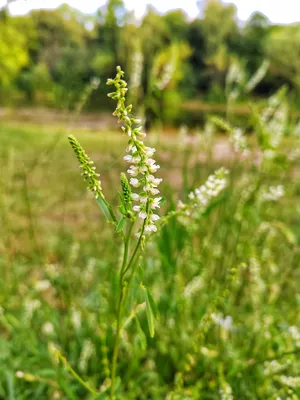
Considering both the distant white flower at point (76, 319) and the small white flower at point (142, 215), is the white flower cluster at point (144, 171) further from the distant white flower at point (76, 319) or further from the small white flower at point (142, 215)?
the distant white flower at point (76, 319)

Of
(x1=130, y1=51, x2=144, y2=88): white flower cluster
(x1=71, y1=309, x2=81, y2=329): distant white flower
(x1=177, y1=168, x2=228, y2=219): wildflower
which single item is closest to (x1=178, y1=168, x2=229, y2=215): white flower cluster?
(x1=177, y1=168, x2=228, y2=219): wildflower

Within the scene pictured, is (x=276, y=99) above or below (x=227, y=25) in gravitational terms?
below

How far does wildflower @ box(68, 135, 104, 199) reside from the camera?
578 mm

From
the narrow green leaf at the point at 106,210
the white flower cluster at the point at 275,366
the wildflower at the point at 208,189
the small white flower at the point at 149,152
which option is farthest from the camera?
the white flower cluster at the point at 275,366

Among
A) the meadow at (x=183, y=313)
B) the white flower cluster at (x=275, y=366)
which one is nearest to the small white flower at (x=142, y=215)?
the meadow at (x=183, y=313)

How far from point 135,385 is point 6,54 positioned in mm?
7082

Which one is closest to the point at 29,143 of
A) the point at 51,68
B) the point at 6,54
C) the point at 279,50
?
the point at 6,54

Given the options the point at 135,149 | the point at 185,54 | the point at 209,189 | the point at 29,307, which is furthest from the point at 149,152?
the point at 185,54

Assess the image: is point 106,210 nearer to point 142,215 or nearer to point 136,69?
point 142,215

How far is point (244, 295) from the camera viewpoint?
7.37 feet

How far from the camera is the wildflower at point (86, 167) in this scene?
1.90ft

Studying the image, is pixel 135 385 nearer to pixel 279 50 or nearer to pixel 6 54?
pixel 6 54

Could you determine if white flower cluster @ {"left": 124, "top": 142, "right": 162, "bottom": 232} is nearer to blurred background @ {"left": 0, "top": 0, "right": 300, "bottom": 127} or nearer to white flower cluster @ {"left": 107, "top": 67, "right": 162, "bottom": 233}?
white flower cluster @ {"left": 107, "top": 67, "right": 162, "bottom": 233}

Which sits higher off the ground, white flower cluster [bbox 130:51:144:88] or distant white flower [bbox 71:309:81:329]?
white flower cluster [bbox 130:51:144:88]
